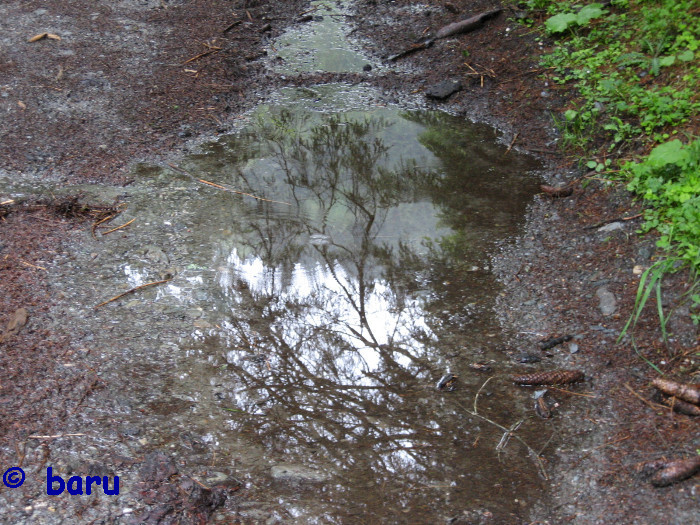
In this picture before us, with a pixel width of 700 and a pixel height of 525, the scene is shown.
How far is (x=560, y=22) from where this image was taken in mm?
4734

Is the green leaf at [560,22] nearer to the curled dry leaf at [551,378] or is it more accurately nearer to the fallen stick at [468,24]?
the fallen stick at [468,24]

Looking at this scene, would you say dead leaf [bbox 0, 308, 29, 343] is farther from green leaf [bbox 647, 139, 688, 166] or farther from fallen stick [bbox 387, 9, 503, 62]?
fallen stick [bbox 387, 9, 503, 62]

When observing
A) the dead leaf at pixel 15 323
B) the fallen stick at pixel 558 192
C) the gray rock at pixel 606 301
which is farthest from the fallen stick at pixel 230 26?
the gray rock at pixel 606 301

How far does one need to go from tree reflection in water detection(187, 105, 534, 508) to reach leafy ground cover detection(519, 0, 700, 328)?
64 centimetres

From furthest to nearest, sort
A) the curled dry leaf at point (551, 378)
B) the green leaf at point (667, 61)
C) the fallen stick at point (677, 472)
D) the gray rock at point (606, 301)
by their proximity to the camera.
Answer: the green leaf at point (667, 61) < the gray rock at point (606, 301) < the curled dry leaf at point (551, 378) < the fallen stick at point (677, 472)

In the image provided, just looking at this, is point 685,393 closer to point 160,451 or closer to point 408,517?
point 408,517

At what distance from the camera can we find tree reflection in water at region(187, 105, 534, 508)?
2305 millimetres

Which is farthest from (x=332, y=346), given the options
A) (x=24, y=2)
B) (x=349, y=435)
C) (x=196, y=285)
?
(x=24, y=2)

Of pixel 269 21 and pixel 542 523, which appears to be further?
pixel 269 21

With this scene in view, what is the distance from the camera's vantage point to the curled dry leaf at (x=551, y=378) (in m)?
2.51

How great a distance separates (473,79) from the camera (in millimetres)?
4844

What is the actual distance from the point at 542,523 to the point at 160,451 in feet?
5.01

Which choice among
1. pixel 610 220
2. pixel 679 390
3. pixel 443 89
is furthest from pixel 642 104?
pixel 679 390

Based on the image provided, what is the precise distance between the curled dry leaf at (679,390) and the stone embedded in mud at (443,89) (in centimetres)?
315
